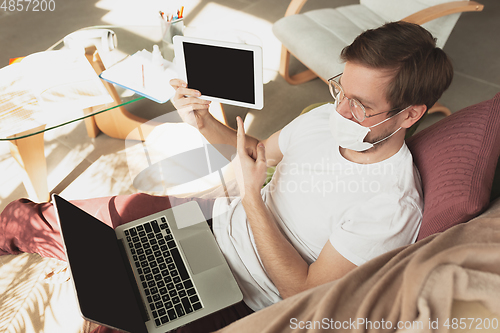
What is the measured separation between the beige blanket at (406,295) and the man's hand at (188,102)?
2.51 ft

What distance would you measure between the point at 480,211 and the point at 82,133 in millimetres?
2094

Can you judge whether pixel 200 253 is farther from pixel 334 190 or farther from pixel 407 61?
pixel 407 61

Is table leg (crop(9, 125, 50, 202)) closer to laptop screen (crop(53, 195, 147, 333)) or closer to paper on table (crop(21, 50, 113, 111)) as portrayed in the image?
paper on table (crop(21, 50, 113, 111))

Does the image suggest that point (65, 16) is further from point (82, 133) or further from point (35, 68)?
point (35, 68)

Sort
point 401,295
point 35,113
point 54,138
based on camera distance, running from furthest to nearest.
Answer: point 54,138 → point 35,113 → point 401,295

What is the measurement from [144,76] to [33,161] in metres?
0.65

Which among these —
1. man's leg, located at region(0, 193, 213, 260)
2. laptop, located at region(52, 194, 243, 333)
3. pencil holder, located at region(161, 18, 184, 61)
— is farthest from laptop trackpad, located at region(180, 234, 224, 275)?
pencil holder, located at region(161, 18, 184, 61)

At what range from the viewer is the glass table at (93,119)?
143 cm

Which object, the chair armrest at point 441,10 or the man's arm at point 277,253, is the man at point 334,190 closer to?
the man's arm at point 277,253

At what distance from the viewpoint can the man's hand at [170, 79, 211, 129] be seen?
1.28 metres

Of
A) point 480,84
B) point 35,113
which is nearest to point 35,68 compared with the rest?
point 35,113

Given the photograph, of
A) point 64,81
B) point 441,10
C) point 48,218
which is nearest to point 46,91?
point 64,81

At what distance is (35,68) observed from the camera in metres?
1.64

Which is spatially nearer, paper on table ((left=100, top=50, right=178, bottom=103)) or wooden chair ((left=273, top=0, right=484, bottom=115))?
paper on table ((left=100, top=50, right=178, bottom=103))
